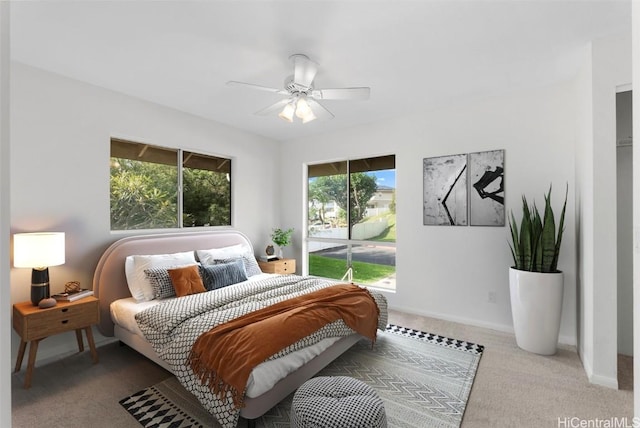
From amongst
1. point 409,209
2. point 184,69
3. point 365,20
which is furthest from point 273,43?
point 409,209

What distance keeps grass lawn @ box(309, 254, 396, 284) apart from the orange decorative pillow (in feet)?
7.72

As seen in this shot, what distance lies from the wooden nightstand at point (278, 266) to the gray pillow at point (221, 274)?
0.97 m

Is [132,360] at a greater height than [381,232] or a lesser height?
lesser

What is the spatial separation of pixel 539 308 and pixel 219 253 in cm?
336

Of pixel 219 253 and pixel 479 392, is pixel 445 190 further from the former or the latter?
pixel 219 253

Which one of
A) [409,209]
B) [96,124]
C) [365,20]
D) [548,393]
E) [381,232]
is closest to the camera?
[365,20]

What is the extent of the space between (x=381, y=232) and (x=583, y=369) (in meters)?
2.48

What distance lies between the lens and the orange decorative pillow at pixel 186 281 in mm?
2867

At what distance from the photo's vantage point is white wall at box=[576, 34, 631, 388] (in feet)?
7.27

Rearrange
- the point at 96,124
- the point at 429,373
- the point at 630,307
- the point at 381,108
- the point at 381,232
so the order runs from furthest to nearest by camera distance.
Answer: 1. the point at 381,232
2. the point at 381,108
3. the point at 96,124
4. the point at 630,307
5. the point at 429,373

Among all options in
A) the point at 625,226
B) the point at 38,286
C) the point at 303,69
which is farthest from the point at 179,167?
the point at 625,226

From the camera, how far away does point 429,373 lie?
8.03 feet

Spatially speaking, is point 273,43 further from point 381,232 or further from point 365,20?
point 381,232

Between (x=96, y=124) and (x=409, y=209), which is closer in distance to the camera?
(x=96, y=124)
